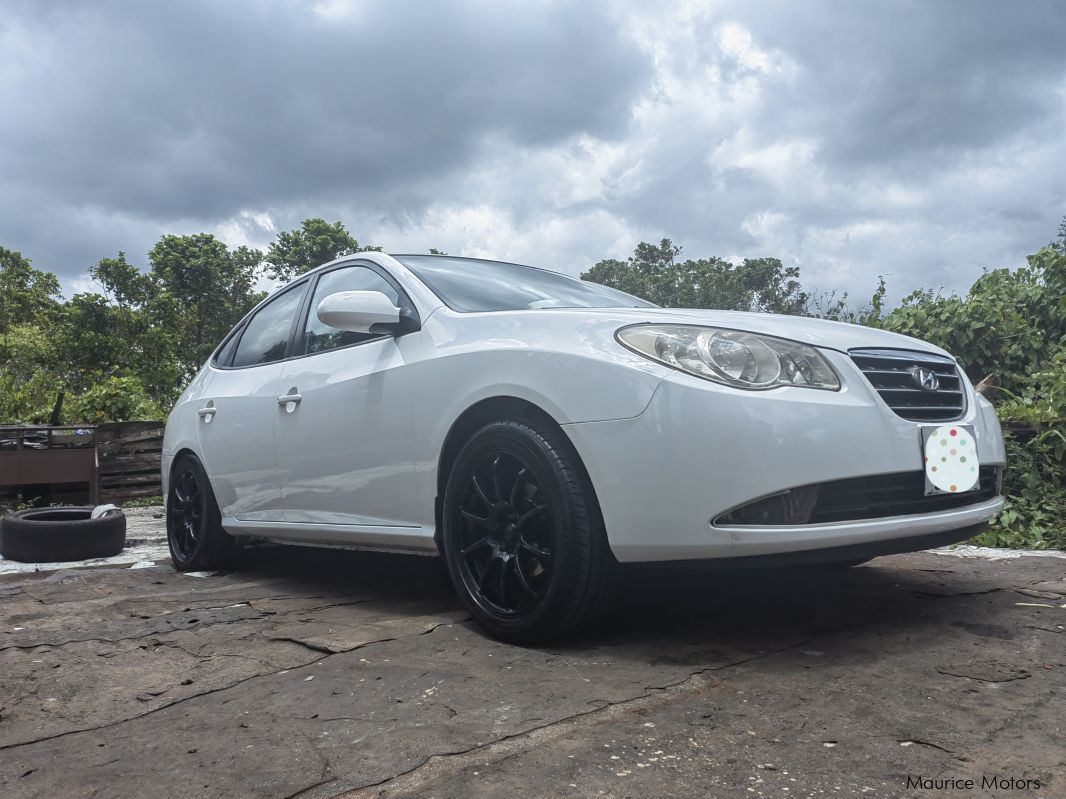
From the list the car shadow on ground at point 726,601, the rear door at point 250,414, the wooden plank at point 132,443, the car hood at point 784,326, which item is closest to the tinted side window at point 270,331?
the rear door at point 250,414

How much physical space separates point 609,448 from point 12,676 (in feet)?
6.35

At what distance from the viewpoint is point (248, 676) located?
8.29 feet

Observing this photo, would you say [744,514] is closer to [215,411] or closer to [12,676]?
[12,676]

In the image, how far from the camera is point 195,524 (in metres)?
4.63

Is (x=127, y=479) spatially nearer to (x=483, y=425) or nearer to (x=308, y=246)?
(x=483, y=425)

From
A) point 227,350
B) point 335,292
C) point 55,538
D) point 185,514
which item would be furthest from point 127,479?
point 335,292

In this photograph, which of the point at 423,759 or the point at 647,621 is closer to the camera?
the point at 423,759

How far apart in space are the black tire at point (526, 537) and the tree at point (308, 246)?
35.6 metres

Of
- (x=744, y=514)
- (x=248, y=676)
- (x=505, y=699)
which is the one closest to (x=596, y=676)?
(x=505, y=699)

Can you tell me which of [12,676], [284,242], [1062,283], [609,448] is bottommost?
[12,676]

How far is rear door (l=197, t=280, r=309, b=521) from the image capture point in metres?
3.96

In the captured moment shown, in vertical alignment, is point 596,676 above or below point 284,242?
below

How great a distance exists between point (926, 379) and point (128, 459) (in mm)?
7851

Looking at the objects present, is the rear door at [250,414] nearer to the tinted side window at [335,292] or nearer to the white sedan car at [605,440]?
the tinted side window at [335,292]
